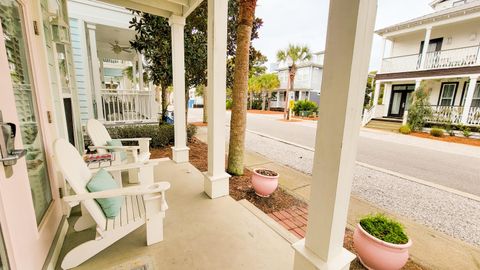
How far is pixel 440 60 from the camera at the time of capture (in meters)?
11.2

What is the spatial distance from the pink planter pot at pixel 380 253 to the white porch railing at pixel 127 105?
247 inches

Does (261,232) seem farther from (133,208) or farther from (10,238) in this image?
(10,238)

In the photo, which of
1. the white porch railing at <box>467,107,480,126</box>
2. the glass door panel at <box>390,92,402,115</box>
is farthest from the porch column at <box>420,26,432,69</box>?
the white porch railing at <box>467,107,480,126</box>

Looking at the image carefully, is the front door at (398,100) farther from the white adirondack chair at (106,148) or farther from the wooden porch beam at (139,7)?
the white adirondack chair at (106,148)

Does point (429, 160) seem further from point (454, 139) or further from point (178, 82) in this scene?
point (178, 82)

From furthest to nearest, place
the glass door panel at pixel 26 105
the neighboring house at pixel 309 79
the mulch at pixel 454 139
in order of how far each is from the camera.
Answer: the neighboring house at pixel 309 79 < the mulch at pixel 454 139 < the glass door panel at pixel 26 105

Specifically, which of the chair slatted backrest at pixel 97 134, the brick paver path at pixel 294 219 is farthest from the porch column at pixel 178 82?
the brick paver path at pixel 294 219

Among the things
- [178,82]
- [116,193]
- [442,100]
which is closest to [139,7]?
[178,82]

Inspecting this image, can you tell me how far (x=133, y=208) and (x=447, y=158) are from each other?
8865 millimetres

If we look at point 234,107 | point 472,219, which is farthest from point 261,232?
point 472,219

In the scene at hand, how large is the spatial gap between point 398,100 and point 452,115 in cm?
367

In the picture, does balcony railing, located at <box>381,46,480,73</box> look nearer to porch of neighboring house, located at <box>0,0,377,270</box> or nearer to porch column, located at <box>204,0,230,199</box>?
porch column, located at <box>204,0,230,199</box>

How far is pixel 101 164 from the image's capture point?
267 centimetres

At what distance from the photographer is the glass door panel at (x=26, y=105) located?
1.50 metres
